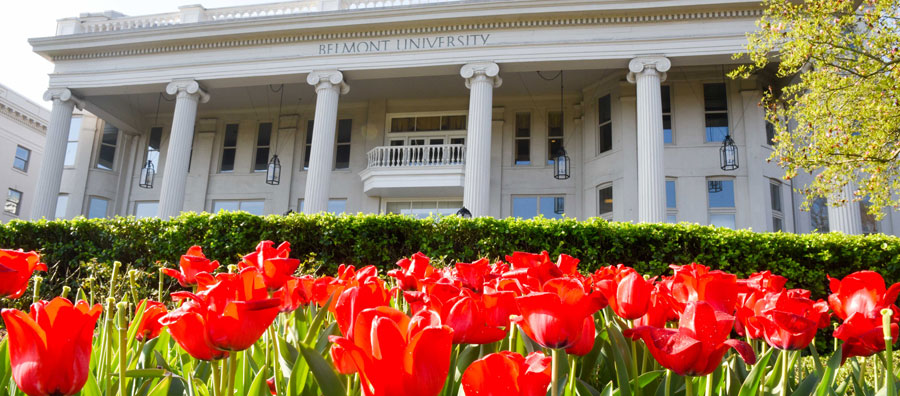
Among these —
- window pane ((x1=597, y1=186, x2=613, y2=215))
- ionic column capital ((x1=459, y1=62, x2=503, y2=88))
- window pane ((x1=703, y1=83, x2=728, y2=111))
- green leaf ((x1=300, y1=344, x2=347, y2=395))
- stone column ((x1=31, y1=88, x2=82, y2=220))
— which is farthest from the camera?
window pane ((x1=597, y1=186, x2=613, y2=215))

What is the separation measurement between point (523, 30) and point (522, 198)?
20.8 ft

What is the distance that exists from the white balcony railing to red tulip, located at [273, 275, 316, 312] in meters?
17.9

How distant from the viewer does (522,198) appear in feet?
68.5

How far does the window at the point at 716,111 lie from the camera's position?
61.6 feet

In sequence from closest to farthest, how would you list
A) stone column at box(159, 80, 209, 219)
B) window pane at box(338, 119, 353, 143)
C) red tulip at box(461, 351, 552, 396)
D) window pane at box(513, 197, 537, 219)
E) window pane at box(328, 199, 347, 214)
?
red tulip at box(461, 351, 552, 396) → stone column at box(159, 80, 209, 219) → window pane at box(513, 197, 537, 219) → window pane at box(328, 199, 347, 214) → window pane at box(338, 119, 353, 143)

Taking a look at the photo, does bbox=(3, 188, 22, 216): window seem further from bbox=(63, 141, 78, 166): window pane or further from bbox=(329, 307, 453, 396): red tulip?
bbox=(329, 307, 453, 396): red tulip

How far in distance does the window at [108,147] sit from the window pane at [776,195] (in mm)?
26746

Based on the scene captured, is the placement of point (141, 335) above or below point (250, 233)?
below

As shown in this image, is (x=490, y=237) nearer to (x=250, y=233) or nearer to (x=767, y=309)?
(x=250, y=233)

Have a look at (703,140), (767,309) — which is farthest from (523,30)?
(767,309)

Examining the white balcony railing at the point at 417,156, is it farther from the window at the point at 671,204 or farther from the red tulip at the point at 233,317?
the red tulip at the point at 233,317

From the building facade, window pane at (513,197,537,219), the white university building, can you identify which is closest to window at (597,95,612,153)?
the white university building

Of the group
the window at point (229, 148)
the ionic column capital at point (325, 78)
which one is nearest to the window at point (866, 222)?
the ionic column capital at point (325, 78)

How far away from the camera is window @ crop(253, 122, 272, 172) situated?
2378 cm
